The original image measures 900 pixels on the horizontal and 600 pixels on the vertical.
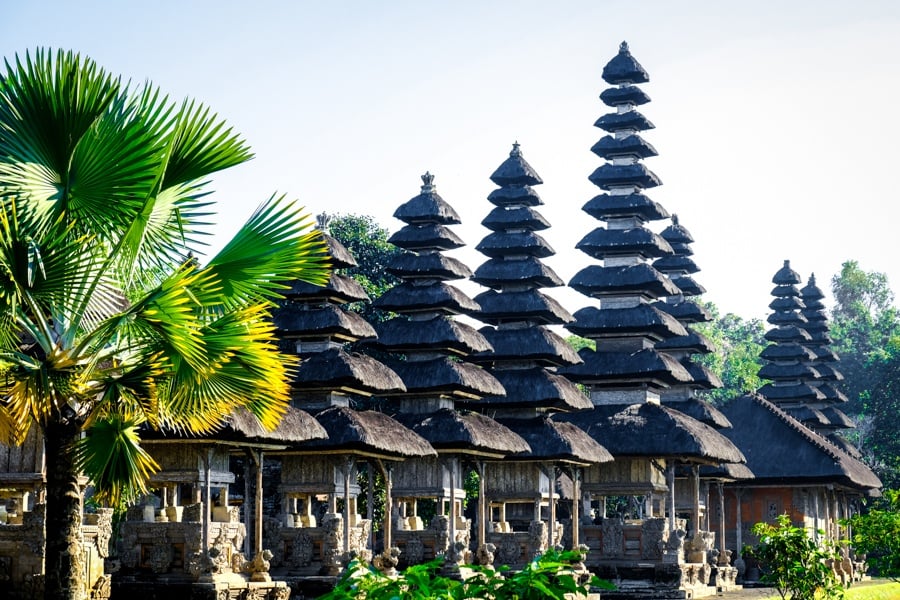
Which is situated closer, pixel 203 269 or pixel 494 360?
pixel 203 269

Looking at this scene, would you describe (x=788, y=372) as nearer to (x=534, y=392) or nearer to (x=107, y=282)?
(x=534, y=392)

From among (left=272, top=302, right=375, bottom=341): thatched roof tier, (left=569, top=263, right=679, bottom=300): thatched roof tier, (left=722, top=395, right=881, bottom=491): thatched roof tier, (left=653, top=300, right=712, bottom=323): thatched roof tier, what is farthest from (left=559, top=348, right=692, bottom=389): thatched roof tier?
(left=272, top=302, right=375, bottom=341): thatched roof tier

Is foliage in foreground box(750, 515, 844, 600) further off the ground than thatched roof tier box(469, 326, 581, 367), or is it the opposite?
thatched roof tier box(469, 326, 581, 367)

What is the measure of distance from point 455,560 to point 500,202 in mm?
13116

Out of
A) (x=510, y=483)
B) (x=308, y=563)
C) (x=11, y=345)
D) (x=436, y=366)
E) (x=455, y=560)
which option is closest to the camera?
(x=11, y=345)

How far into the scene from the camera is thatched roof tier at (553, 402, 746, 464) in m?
41.4

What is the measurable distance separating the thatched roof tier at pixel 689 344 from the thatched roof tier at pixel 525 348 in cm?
1149

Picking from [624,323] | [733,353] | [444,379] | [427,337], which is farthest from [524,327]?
[733,353]

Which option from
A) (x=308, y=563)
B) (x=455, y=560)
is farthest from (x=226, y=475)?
(x=455, y=560)

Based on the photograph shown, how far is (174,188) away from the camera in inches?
690

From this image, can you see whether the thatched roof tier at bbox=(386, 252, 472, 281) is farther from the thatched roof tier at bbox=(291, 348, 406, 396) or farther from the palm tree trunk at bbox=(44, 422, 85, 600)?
the palm tree trunk at bbox=(44, 422, 85, 600)

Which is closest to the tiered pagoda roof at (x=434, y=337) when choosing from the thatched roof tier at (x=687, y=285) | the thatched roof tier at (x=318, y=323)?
the thatched roof tier at (x=318, y=323)

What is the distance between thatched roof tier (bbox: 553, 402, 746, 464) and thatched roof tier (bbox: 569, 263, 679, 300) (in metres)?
3.77

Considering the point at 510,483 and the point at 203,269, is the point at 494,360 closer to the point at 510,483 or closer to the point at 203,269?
the point at 510,483
